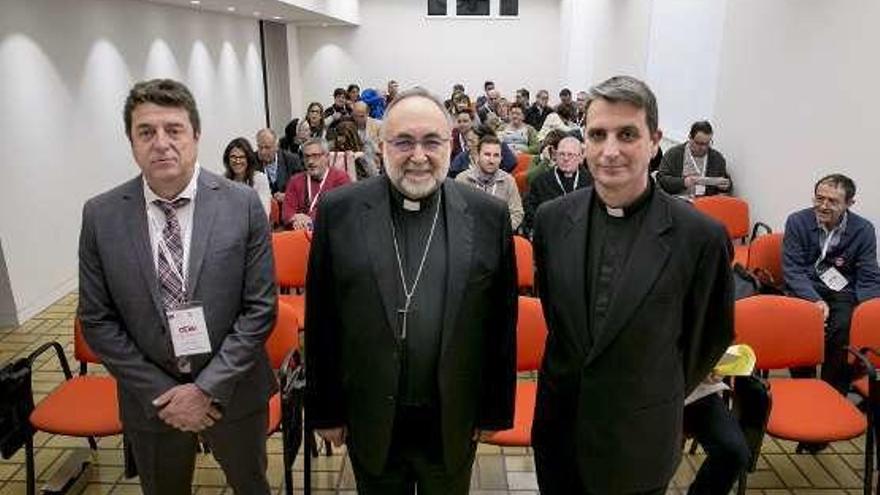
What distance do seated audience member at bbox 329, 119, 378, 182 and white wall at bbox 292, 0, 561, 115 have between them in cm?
1113

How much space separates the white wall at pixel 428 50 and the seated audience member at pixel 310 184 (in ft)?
40.8

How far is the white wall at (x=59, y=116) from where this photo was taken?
5.03 metres

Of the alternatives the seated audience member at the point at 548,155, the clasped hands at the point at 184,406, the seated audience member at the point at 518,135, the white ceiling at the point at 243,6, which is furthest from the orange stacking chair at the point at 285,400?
the white ceiling at the point at 243,6

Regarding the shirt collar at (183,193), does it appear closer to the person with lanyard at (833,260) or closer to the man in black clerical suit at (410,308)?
the man in black clerical suit at (410,308)

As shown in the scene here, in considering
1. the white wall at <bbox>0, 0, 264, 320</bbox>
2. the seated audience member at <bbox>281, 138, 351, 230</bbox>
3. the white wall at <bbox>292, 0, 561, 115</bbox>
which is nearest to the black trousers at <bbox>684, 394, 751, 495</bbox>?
the seated audience member at <bbox>281, 138, 351, 230</bbox>

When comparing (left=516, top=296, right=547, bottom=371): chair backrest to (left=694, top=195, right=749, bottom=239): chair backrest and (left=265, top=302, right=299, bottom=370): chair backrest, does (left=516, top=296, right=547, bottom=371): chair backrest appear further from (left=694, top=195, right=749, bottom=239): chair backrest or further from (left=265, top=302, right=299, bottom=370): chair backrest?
(left=694, top=195, right=749, bottom=239): chair backrest

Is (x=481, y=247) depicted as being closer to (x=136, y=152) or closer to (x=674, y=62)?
(x=136, y=152)

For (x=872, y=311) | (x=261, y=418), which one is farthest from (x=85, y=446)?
(x=872, y=311)

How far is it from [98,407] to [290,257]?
1.54m

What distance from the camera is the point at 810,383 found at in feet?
9.80

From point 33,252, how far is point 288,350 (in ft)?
12.2

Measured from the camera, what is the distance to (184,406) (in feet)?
6.47

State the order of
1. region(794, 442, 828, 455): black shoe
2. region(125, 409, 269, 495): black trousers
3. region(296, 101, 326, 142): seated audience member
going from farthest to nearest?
region(296, 101, 326, 142): seated audience member → region(794, 442, 828, 455): black shoe → region(125, 409, 269, 495): black trousers

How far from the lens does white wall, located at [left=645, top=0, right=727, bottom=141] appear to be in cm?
653
